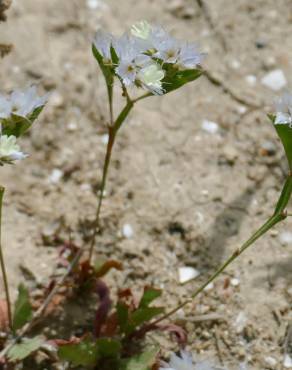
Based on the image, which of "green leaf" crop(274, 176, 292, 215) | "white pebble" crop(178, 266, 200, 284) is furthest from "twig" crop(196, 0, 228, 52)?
"green leaf" crop(274, 176, 292, 215)

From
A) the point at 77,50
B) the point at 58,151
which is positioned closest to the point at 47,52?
the point at 77,50

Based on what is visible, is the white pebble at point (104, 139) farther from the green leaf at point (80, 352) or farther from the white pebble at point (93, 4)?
the green leaf at point (80, 352)

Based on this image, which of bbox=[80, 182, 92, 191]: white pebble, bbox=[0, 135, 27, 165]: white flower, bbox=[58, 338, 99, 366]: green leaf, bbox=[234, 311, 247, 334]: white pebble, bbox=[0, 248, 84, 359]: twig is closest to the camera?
bbox=[0, 135, 27, 165]: white flower

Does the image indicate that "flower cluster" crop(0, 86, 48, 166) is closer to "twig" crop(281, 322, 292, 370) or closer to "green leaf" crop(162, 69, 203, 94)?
"green leaf" crop(162, 69, 203, 94)

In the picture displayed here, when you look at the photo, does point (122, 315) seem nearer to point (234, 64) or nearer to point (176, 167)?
point (176, 167)

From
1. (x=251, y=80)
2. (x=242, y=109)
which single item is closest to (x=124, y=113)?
(x=242, y=109)

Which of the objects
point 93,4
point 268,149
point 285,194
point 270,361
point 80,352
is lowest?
point 270,361

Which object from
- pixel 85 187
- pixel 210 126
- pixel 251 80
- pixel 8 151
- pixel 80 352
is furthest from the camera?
pixel 251 80
